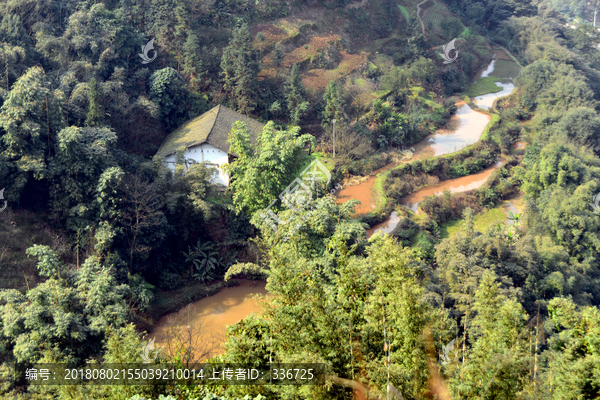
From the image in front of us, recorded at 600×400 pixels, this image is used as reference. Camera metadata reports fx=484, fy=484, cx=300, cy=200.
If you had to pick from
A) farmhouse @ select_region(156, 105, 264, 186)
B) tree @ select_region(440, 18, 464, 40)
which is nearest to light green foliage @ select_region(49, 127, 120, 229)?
farmhouse @ select_region(156, 105, 264, 186)

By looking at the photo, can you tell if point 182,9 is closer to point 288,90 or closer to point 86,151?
point 288,90

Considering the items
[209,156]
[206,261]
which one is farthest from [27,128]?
[206,261]

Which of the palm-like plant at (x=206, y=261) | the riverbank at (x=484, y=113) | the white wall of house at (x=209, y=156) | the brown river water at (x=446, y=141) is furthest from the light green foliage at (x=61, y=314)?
the brown river water at (x=446, y=141)

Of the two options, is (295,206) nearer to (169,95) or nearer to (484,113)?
(169,95)

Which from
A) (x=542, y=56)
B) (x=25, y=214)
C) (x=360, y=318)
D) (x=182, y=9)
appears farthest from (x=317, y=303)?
(x=542, y=56)

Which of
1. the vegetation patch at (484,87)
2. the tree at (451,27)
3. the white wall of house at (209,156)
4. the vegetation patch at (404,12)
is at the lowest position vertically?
the vegetation patch at (484,87)
